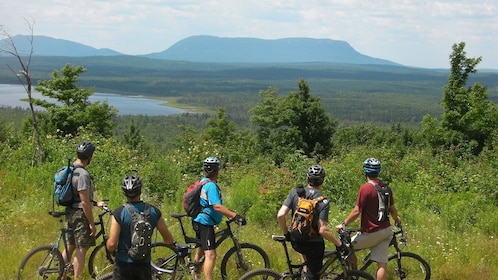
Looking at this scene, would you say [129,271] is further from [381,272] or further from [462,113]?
[462,113]

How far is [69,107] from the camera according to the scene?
41469mm

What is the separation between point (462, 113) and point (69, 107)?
30342 millimetres

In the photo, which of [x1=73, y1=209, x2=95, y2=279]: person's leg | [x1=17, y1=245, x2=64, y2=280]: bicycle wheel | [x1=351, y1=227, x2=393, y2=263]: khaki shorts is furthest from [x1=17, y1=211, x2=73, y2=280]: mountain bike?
[x1=351, y1=227, x2=393, y2=263]: khaki shorts

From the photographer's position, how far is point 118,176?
41.3ft

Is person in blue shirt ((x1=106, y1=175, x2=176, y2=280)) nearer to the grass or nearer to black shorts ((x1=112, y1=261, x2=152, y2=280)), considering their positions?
black shorts ((x1=112, y1=261, x2=152, y2=280))

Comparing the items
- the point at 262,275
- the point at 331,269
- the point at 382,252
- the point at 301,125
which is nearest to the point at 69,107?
the point at 301,125

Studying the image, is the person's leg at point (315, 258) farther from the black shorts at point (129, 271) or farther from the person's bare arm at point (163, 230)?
the black shorts at point (129, 271)

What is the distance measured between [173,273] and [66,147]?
1018cm

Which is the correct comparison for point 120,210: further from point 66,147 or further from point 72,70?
point 72,70

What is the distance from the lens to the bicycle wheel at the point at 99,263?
6.91m

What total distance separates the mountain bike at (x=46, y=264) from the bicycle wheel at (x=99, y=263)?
50cm

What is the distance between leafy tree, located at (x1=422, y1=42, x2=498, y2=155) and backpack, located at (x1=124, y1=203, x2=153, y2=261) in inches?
1340

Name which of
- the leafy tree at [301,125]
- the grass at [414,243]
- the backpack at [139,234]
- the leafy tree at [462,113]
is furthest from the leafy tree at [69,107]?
the backpack at [139,234]

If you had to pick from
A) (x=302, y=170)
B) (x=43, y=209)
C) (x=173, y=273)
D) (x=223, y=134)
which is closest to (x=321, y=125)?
(x=223, y=134)
